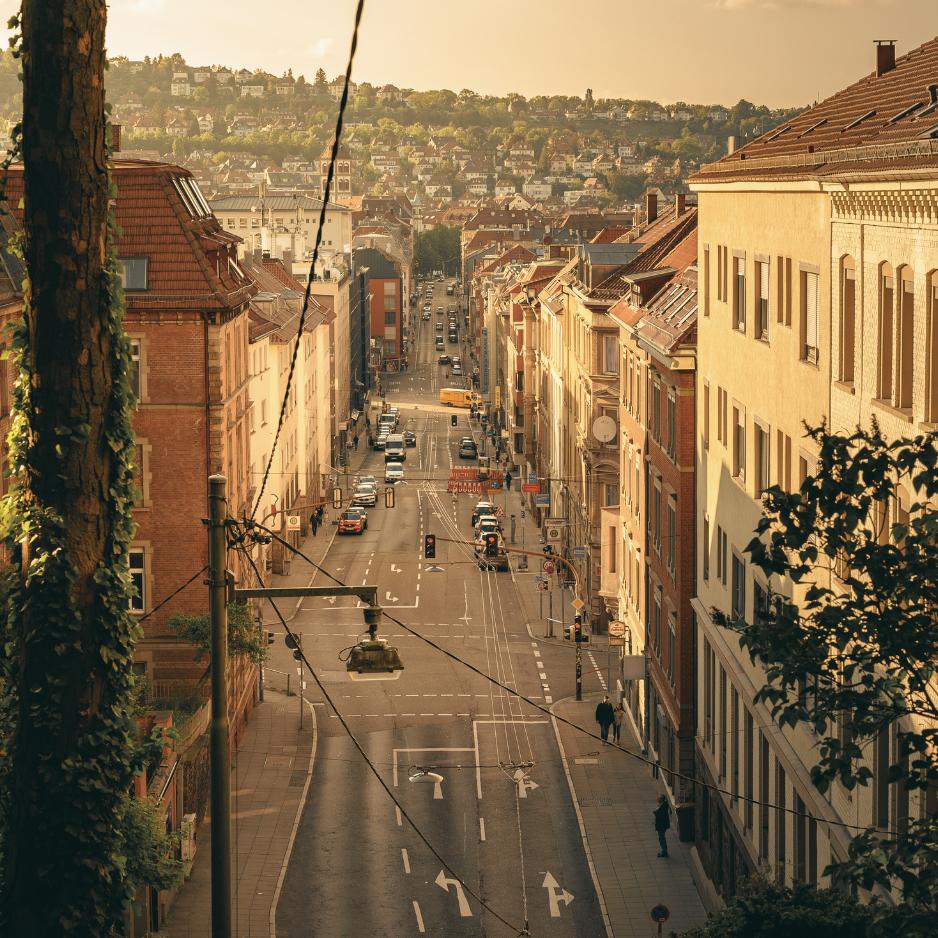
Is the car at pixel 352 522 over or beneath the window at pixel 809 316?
beneath

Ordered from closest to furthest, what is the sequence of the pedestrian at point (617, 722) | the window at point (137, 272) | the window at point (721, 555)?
the window at point (721, 555)
the window at point (137, 272)
the pedestrian at point (617, 722)

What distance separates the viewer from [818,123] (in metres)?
34.2

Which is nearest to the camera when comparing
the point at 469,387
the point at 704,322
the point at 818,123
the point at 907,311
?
the point at 907,311

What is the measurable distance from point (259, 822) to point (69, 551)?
29.4 m

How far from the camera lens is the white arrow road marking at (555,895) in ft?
123

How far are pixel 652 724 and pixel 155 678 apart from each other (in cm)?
1376

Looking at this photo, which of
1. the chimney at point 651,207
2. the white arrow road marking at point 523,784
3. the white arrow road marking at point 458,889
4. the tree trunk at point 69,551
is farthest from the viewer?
the chimney at point 651,207

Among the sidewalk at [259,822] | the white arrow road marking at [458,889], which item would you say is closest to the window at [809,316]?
the sidewalk at [259,822]

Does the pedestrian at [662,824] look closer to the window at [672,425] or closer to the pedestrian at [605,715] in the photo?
the window at [672,425]

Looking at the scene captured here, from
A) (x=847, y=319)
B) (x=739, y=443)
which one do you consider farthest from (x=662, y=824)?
(x=847, y=319)

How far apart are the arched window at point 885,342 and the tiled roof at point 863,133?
5.26ft

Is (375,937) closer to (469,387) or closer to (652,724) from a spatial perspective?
(652,724)

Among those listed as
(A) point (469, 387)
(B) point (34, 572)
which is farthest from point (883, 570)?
(A) point (469, 387)

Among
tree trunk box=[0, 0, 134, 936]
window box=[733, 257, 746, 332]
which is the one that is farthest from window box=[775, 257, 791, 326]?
tree trunk box=[0, 0, 134, 936]
